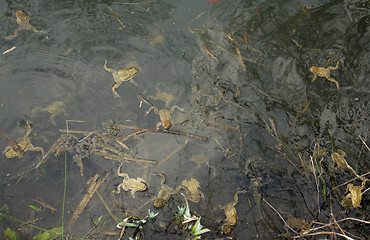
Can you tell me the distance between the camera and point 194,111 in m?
3.24

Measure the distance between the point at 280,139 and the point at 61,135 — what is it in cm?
231

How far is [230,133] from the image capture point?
3143 mm

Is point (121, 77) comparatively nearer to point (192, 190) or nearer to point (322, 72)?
point (192, 190)

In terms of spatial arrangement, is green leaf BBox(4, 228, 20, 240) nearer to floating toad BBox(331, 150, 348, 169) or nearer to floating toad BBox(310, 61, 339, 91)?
floating toad BBox(331, 150, 348, 169)

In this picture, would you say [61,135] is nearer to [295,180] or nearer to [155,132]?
[155,132]

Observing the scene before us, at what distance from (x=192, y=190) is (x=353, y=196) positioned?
5.01ft

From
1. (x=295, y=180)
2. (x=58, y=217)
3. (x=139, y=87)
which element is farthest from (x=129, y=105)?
(x=295, y=180)

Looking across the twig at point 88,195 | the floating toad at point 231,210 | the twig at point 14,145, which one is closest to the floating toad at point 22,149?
the twig at point 14,145

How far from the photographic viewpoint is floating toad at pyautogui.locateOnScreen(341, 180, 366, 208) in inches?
110

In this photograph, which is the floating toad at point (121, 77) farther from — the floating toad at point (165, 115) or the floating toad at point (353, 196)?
the floating toad at point (353, 196)

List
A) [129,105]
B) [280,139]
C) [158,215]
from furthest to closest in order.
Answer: [129,105] → [280,139] → [158,215]

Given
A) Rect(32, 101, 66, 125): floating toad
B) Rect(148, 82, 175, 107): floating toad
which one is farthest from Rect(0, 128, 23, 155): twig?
Rect(148, 82, 175, 107): floating toad

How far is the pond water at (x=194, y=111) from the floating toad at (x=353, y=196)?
45mm

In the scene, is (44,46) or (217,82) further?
(44,46)
